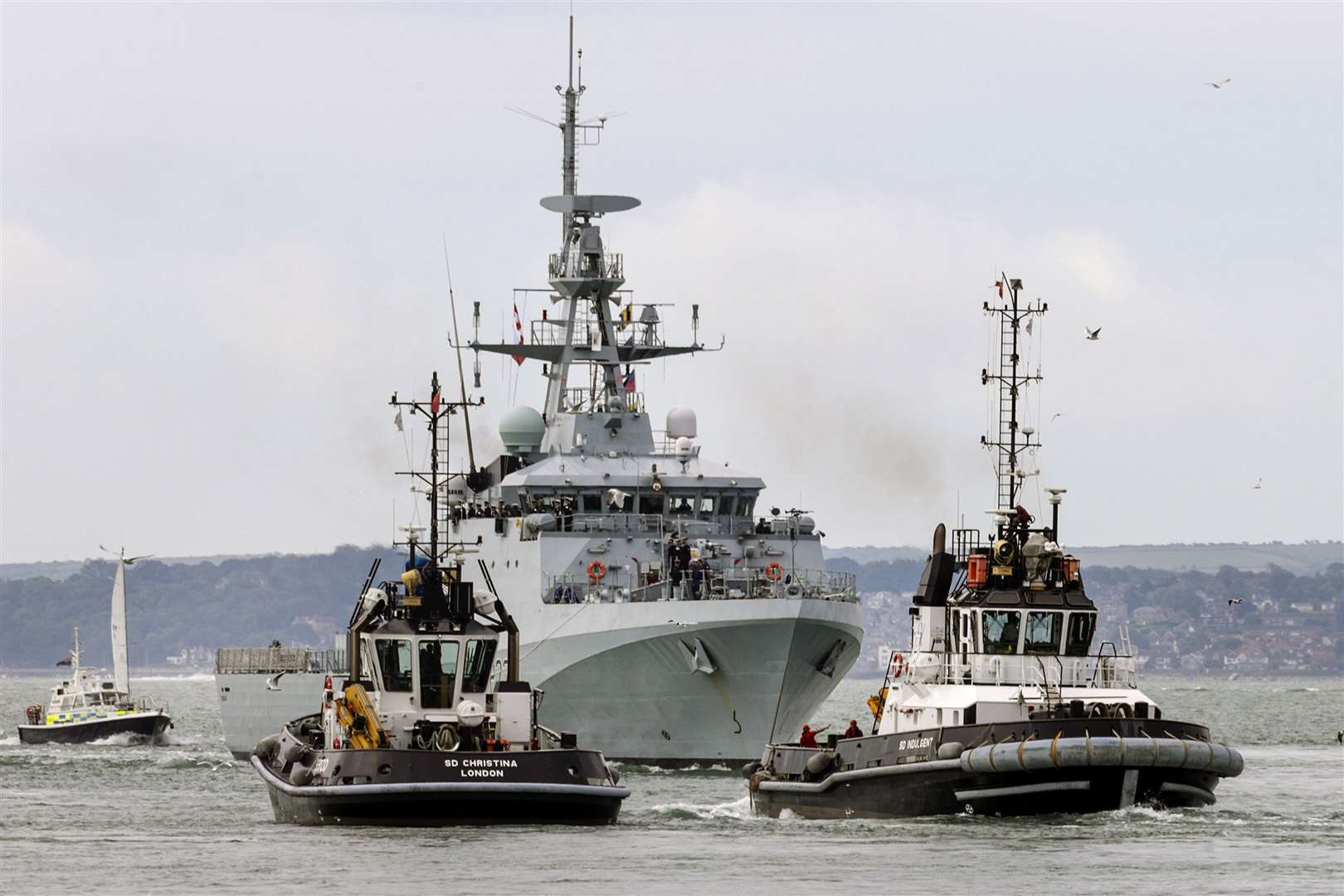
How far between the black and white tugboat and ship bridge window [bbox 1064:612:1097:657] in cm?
810

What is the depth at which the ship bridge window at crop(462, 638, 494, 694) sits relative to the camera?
43.3m

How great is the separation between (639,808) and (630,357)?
25685mm

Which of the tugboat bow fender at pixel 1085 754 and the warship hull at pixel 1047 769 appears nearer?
the tugboat bow fender at pixel 1085 754

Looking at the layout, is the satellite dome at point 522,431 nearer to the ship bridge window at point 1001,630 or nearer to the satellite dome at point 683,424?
the satellite dome at point 683,424

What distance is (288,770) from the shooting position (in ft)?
142

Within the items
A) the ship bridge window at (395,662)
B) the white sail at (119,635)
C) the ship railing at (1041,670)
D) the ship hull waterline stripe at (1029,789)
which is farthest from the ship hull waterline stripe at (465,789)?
the white sail at (119,635)

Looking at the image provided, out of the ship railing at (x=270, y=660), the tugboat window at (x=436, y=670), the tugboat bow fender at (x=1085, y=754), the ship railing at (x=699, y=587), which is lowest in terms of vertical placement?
the tugboat bow fender at (x=1085, y=754)

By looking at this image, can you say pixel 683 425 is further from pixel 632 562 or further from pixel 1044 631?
pixel 1044 631

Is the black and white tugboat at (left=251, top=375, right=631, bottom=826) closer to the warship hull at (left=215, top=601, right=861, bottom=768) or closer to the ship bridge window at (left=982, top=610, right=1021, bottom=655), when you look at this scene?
the ship bridge window at (left=982, top=610, right=1021, bottom=655)

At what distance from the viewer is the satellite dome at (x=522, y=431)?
69.7 m

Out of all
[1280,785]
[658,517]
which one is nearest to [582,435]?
[658,517]

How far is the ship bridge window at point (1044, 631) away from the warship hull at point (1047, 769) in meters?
3.00

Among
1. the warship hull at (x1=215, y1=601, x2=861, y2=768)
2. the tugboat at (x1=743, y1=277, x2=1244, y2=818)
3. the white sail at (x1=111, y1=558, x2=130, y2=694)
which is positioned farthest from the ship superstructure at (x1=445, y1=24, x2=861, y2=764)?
the white sail at (x1=111, y1=558, x2=130, y2=694)

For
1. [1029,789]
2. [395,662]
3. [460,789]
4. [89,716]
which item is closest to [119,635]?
[89,716]
